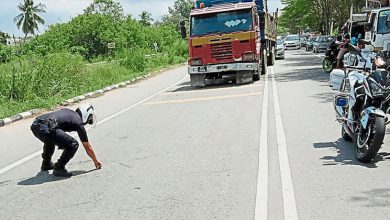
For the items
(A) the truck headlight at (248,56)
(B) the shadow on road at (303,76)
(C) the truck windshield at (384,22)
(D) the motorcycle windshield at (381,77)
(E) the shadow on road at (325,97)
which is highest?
(C) the truck windshield at (384,22)

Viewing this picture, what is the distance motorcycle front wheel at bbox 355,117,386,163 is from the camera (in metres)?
6.33

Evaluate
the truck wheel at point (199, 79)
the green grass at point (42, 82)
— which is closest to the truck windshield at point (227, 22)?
the truck wheel at point (199, 79)

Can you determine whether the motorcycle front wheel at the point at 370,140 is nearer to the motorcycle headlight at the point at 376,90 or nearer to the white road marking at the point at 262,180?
the motorcycle headlight at the point at 376,90

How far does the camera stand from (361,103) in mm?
7207

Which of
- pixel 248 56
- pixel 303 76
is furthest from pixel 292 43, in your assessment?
pixel 248 56

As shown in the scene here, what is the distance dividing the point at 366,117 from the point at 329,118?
3.62 meters

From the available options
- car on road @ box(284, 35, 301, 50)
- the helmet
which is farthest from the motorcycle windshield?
car on road @ box(284, 35, 301, 50)

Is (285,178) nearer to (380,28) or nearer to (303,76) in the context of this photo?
(380,28)

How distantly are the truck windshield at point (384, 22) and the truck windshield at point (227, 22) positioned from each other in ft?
15.8

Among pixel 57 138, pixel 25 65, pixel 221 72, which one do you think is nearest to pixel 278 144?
pixel 57 138

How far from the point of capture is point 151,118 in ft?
39.6

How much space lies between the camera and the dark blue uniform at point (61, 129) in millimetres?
6906

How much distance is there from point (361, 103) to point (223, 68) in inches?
442

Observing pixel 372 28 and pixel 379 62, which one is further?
pixel 372 28
